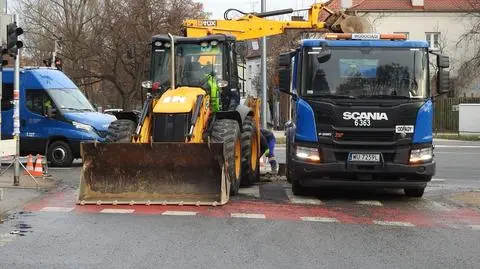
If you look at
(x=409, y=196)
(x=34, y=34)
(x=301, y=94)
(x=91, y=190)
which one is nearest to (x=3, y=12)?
(x=91, y=190)

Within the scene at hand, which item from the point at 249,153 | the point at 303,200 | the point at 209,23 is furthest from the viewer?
the point at 209,23

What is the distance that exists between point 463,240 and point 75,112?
489 inches

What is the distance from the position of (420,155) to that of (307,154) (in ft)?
6.37

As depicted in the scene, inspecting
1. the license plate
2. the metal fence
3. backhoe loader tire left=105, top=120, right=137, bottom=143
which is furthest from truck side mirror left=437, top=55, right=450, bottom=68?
the metal fence

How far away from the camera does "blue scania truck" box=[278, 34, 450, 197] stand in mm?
10969

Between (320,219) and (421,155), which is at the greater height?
(421,155)

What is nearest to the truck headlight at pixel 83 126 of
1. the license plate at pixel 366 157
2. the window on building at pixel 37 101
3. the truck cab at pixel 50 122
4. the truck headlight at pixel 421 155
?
the truck cab at pixel 50 122

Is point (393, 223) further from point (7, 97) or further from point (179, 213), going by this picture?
point (7, 97)

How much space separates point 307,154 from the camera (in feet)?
Answer: 36.9

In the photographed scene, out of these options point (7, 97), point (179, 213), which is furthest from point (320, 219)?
point (7, 97)

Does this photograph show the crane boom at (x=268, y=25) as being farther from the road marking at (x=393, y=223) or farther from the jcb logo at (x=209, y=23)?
the road marking at (x=393, y=223)

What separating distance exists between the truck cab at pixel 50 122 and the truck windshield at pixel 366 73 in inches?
319

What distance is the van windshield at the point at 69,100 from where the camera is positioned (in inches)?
709

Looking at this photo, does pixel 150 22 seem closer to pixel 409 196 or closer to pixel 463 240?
pixel 409 196
